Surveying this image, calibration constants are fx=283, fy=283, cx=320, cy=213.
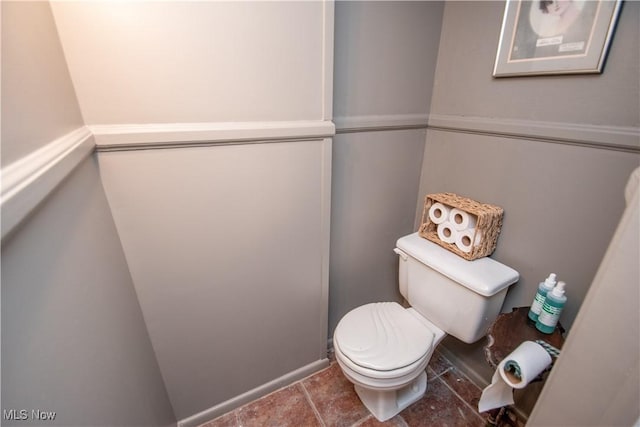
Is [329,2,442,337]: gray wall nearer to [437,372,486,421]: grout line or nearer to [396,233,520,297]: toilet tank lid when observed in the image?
[396,233,520,297]: toilet tank lid

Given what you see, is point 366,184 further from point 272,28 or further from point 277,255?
point 272,28

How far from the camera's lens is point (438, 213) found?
4.39 ft

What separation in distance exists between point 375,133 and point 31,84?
1126 mm

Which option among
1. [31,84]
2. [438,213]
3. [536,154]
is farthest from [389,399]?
[31,84]

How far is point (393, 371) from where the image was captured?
3.57 ft

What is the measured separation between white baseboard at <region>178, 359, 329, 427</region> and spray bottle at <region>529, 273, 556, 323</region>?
3.30ft

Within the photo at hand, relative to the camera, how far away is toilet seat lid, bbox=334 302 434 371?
111 centimetres

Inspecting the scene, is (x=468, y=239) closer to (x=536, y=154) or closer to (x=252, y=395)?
(x=536, y=154)

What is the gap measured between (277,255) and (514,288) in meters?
1.02

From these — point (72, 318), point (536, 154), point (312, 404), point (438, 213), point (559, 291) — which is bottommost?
point (312, 404)

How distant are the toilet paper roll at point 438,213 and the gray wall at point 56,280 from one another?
1.25 meters

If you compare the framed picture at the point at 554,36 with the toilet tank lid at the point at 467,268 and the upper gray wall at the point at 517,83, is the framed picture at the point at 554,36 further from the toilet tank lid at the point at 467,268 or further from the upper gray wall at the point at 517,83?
the toilet tank lid at the point at 467,268

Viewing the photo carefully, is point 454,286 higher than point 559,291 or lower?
lower

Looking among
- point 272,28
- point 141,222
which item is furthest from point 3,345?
point 272,28
